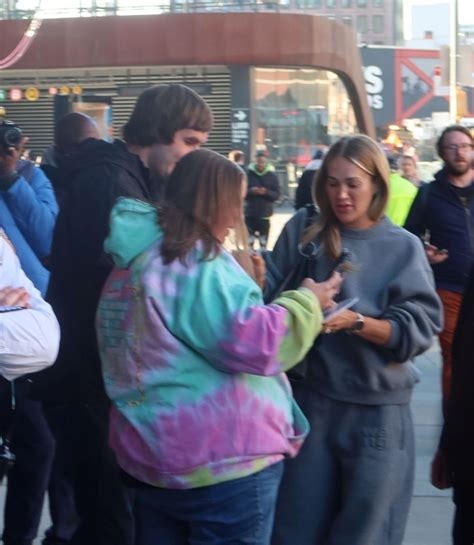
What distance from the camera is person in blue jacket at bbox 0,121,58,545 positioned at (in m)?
4.86

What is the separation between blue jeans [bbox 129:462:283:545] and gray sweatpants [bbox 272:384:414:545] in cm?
57

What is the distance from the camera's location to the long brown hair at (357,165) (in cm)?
378

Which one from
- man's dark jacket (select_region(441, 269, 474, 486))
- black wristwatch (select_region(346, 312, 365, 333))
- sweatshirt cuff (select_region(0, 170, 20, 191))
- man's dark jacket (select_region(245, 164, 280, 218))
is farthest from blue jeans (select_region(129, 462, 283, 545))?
man's dark jacket (select_region(245, 164, 280, 218))

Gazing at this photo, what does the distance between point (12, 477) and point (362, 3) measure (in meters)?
162

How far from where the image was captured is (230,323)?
2979 mm

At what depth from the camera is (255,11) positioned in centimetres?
3553

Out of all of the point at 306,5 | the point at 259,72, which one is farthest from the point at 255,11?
the point at 306,5

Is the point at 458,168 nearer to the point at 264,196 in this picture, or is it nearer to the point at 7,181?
the point at 7,181

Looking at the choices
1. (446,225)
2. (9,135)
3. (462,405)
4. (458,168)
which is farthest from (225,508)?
(458,168)

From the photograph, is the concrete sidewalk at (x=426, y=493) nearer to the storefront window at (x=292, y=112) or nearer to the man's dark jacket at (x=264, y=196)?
the man's dark jacket at (x=264, y=196)

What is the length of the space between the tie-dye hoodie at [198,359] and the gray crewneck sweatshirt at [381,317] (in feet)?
1.99

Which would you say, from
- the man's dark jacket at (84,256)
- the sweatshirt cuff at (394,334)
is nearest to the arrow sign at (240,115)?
the man's dark jacket at (84,256)

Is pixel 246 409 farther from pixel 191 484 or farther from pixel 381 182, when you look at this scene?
pixel 381 182

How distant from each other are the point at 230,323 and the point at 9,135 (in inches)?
92.0
